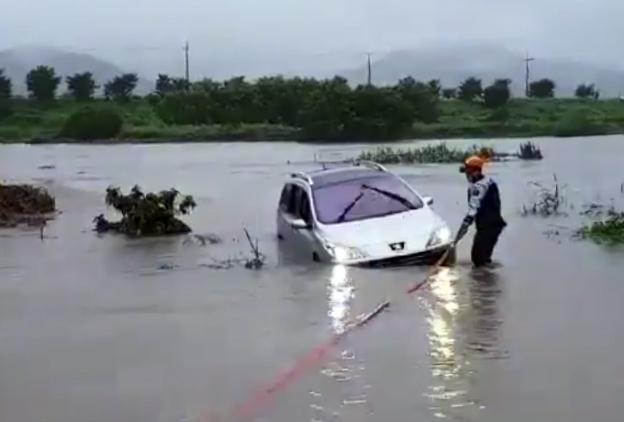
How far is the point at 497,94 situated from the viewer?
83688 mm

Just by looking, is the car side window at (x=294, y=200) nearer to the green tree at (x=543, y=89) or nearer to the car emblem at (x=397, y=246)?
the car emblem at (x=397, y=246)

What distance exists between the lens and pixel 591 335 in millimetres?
10367

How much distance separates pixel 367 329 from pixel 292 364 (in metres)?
1.62

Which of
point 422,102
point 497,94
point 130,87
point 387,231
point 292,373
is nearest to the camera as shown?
point 292,373

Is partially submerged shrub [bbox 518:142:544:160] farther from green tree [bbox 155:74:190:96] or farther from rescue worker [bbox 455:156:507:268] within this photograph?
green tree [bbox 155:74:190:96]

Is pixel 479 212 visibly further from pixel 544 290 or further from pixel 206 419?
pixel 206 419

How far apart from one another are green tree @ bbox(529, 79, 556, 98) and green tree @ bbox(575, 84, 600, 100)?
94.3 inches

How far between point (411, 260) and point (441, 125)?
55.8 meters

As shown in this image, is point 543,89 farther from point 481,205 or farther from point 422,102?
point 481,205

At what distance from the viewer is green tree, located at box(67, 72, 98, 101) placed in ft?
311

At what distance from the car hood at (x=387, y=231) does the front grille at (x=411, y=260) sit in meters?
0.10

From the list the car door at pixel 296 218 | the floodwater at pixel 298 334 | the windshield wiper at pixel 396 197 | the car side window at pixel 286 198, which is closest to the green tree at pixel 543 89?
the floodwater at pixel 298 334

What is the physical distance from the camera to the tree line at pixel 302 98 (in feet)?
215

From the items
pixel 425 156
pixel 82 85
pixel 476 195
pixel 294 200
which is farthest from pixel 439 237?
pixel 82 85
